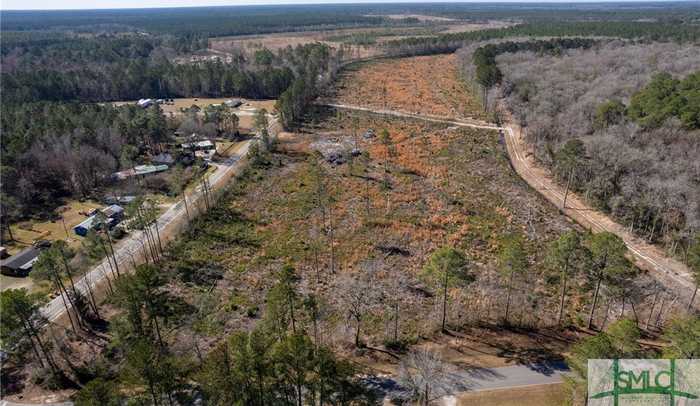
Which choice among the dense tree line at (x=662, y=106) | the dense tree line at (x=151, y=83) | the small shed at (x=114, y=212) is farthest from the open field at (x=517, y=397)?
the dense tree line at (x=151, y=83)

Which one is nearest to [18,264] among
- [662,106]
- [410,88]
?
[662,106]

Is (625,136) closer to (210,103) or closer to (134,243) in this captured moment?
(134,243)

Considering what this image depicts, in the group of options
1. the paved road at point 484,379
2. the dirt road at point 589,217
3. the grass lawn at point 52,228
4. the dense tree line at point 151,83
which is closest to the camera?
the paved road at point 484,379

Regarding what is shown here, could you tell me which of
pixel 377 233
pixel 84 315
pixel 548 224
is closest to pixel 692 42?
pixel 548 224
